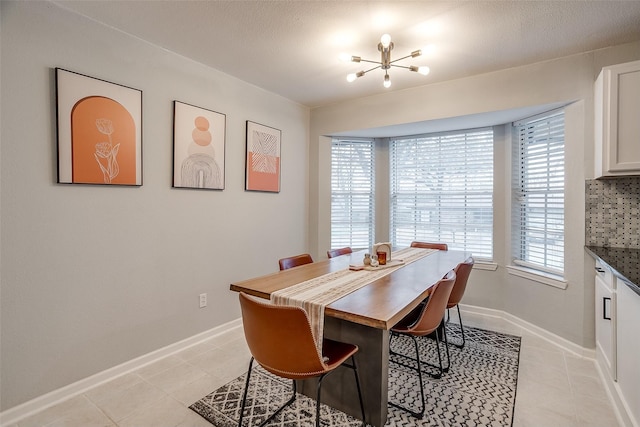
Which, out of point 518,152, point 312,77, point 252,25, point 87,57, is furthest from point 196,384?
point 518,152

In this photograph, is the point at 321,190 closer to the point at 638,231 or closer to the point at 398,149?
the point at 398,149

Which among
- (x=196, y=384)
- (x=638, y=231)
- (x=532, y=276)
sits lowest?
(x=196, y=384)

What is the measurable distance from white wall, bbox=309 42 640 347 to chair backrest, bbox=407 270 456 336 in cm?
158

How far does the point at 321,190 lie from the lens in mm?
4133

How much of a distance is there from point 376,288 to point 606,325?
66.4 inches

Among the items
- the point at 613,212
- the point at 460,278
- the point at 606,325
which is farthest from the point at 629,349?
the point at 613,212

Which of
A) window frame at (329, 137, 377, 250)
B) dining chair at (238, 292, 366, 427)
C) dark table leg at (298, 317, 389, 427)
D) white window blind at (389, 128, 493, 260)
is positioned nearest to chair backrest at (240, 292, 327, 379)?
dining chair at (238, 292, 366, 427)

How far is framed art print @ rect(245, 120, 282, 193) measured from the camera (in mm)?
3340

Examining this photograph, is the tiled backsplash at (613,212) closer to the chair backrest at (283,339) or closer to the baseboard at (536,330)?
the baseboard at (536,330)

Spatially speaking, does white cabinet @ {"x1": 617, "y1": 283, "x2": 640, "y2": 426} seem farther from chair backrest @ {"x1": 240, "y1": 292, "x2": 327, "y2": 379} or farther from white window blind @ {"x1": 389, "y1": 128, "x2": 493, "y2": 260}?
white window blind @ {"x1": 389, "y1": 128, "x2": 493, "y2": 260}

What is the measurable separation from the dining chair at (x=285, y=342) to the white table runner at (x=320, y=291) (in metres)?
0.07

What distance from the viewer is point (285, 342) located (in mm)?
1407

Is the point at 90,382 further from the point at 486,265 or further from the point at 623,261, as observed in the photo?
the point at 486,265

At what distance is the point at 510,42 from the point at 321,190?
8.04ft
